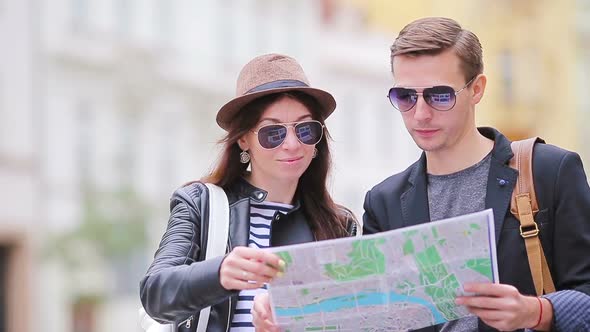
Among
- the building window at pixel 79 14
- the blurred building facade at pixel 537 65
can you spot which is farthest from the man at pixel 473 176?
the building window at pixel 79 14

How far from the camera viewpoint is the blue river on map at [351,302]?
8.52 feet

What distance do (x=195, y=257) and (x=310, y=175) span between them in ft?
1.93

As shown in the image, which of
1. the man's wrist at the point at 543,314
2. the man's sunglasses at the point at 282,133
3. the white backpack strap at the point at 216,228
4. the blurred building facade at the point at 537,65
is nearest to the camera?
the man's wrist at the point at 543,314

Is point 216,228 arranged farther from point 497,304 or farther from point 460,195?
point 497,304

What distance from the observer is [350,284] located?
8.40 ft

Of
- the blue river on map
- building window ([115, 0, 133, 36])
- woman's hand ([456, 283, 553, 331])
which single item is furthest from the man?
building window ([115, 0, 133, 36])

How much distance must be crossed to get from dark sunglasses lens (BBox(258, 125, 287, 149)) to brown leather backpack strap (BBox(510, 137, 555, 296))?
670 millimetres

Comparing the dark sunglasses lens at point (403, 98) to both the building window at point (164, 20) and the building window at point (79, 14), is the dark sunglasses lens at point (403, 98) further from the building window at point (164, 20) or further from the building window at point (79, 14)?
the building window at point (164, 20)

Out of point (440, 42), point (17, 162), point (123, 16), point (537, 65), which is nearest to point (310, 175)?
point (440, 42)

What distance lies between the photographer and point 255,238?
3268mm

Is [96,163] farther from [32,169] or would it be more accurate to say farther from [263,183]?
[263,183]

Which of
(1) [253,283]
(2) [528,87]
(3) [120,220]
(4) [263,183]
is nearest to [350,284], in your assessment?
(1) [253,283]

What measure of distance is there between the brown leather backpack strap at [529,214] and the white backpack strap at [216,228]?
2.63 ft

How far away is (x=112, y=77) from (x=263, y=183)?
21.3 m
